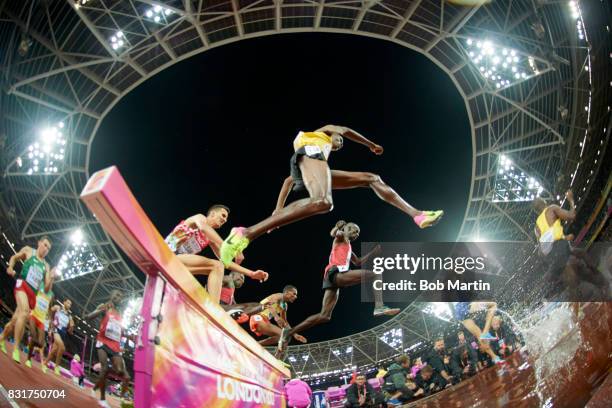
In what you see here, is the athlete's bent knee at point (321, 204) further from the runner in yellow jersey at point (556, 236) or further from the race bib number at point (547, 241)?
the race bib number at point (547, 241)

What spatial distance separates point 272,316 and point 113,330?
3.27m

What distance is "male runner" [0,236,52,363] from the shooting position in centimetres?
→ 736

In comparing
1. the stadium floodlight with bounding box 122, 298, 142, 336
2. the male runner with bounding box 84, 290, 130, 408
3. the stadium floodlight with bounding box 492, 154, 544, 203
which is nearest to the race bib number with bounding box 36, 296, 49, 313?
the male runner with bounding box 84, 290, 130, 408

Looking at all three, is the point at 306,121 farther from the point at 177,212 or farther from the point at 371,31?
the point at 177,212

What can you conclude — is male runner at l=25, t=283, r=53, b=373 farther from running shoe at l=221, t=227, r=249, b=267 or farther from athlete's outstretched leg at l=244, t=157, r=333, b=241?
athlete's outstretched leg at l=244, t=157, r=333, b=241

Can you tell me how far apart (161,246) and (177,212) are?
18.1 meters

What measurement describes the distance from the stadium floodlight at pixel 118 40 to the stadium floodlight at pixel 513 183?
19.3 m

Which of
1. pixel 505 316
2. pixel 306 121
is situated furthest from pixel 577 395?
pixel 306 121

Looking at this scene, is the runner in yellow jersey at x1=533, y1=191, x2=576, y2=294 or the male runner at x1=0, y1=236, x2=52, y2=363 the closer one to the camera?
the male runner at x1=0, y1=236, x2=52, y2=363

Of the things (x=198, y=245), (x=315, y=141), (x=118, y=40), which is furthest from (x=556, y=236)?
(x=118, y=40)

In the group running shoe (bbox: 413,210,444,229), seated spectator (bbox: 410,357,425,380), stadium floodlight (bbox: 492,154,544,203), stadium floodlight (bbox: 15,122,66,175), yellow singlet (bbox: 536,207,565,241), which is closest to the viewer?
running shoe (bbox: 413,210,444,229)

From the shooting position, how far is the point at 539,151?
2109 centimetres

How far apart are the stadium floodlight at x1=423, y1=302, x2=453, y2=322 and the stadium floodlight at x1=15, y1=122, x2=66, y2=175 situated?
28.0 meters

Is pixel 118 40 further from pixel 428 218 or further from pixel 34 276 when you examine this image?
pixel 428 218
